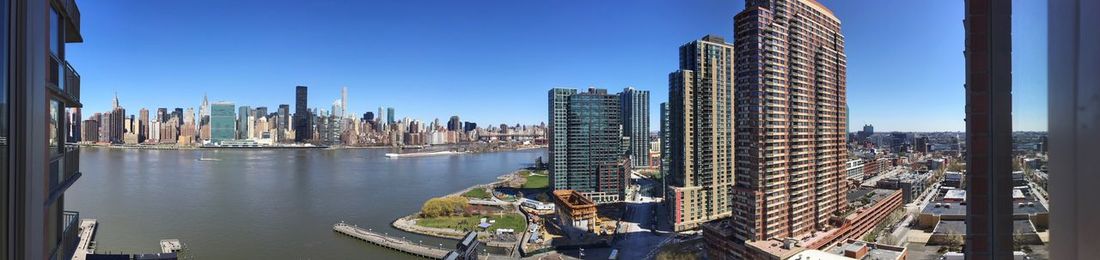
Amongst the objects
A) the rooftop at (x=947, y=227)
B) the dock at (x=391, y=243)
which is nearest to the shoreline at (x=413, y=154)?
the dock at (x=391, y=243)

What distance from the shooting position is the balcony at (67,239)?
2.70 ft

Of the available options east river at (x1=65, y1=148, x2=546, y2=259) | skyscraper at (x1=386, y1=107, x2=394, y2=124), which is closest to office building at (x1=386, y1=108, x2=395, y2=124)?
skyscraper at (x1=386, y1=107, x2=394, y2=124)

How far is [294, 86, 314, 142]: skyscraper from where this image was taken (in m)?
27.3

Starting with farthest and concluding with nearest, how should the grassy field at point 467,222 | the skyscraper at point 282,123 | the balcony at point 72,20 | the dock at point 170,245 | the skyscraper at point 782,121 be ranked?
the skyscraper at point 282,123 < the grassy field at point 467,222 < the dock at point 170,245 < the skyscraper at point 782,121 < the balcony at point 72,20

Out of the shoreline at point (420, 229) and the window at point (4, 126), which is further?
the shoreline at point (420, 229)

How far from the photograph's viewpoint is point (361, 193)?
33.3 ft

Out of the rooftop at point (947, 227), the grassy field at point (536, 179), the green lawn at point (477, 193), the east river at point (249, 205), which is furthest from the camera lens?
the grassy field at point (536, 179)

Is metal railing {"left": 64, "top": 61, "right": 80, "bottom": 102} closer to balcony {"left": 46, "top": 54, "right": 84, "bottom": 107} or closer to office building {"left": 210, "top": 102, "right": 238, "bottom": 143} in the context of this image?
balcony {"left": 46, "top": 54, "right": 84, "bottom": 107}

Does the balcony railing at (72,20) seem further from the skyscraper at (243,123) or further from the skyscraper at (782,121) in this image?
the skyscraper at (243,123)

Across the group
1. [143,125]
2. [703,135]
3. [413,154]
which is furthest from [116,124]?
[703,135]

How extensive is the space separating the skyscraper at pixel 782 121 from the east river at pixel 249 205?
383cm

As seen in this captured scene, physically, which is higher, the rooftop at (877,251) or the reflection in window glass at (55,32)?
the reflection in window glass at (55,32)

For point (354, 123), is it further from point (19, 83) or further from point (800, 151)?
point (19, 83)

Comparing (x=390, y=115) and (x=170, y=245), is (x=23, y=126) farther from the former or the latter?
(x=390, y=115)
